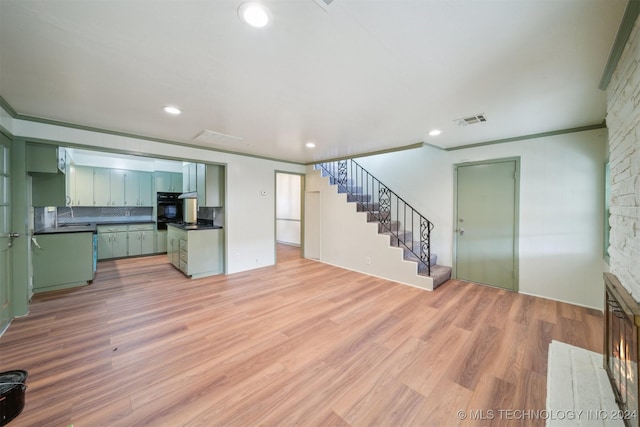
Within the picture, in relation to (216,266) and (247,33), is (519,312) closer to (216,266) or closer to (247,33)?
(247,33)

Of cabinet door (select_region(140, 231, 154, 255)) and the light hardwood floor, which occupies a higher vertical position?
cabinet door (select_region(140, 231, 154, 255))

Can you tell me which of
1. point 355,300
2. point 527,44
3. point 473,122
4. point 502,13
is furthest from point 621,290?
point 355,300

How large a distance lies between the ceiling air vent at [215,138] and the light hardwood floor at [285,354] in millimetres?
→ 2545

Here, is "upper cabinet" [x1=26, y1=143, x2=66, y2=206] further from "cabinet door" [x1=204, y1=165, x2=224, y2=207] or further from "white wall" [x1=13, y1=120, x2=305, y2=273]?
"cabinet door" [x1=204, y1=165, x2=224, y2=207]

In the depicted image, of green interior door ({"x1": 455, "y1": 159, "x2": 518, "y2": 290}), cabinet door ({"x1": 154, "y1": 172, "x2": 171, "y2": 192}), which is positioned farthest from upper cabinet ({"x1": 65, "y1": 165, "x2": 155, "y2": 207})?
green interior door ({"x1": 455, "y1": 159, "x2": 518, "y2": 290})

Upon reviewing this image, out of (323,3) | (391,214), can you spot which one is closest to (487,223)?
(391,214)

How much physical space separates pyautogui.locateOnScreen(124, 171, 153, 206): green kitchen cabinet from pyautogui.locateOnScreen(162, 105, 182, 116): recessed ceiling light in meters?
4.78

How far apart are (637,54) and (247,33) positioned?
2.33 m

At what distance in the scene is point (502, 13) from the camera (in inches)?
54.2

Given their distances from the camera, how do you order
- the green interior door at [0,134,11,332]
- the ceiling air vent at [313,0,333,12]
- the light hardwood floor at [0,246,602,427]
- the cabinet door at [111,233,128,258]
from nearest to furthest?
the ceiling air vent at [313,0,333,12] → the light hardwood floor at [0,246,602,427] → the green interior door at [0,134,11,332] → the cabinet door at [111,233,128,258]

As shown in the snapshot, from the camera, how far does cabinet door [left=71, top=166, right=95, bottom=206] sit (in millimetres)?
5789

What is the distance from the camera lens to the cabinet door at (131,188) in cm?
639

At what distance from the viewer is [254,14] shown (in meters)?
1.38

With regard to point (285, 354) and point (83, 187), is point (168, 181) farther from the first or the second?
point (285, 354)
